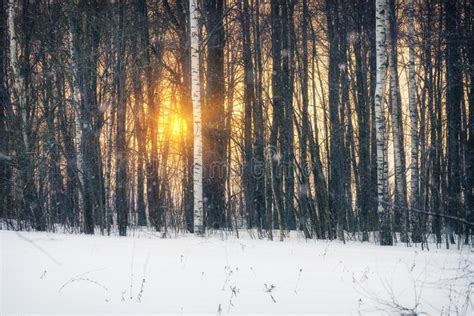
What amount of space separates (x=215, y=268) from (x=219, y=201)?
25.2 ft

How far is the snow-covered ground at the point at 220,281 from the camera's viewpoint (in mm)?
3783

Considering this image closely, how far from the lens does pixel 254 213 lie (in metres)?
14.5

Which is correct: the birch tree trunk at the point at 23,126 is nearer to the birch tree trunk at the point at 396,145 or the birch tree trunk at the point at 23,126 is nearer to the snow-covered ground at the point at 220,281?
the snow-covered ground at the point at 220,281

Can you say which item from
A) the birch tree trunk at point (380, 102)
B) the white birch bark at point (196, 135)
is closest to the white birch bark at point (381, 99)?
the birch tree trunk at point (380, 102)

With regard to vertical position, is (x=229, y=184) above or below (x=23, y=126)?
below

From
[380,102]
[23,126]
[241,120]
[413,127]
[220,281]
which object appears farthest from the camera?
[241,120]

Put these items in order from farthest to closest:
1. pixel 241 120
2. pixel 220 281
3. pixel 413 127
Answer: pixel 241 120, pixel 413 127, pixel 220 281

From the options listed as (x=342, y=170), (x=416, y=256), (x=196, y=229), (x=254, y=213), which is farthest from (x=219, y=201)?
(x=416, y=256)

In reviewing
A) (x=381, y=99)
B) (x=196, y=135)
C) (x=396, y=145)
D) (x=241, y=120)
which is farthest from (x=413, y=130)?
(x=196, y=135)

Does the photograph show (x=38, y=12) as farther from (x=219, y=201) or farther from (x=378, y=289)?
(x=378, y=289)

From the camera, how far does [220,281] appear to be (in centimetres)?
464

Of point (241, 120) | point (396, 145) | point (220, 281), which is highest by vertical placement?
point (241, 120)

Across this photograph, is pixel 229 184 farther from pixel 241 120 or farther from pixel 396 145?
pixel 396 145

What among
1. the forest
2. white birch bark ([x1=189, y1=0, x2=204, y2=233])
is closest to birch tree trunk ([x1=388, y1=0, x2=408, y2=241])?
the forest
